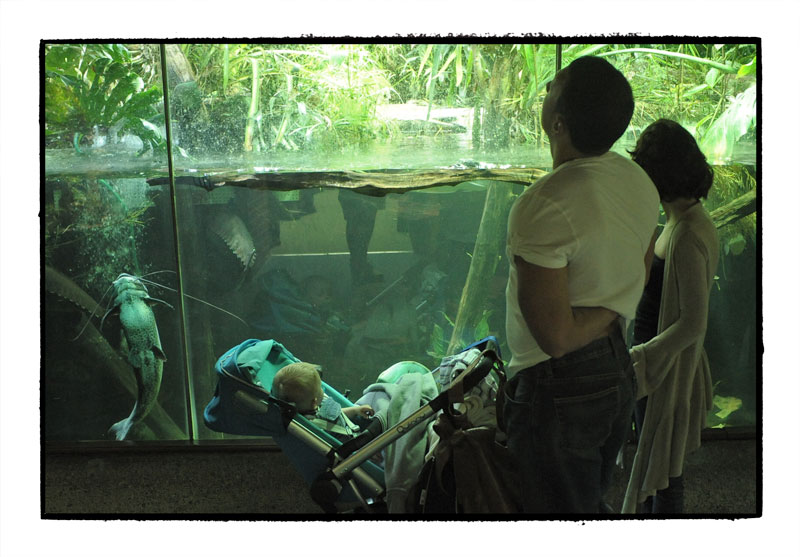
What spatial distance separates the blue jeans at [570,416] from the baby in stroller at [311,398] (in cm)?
71

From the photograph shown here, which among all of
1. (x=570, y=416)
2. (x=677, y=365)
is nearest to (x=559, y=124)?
(x=570, y=416)

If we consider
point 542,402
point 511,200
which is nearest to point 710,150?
point 511,200

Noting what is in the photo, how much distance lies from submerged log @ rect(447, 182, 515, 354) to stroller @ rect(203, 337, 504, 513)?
8 cm

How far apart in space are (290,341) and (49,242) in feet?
2.74

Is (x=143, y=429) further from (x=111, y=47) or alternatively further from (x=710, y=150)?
(x=710, y=150)

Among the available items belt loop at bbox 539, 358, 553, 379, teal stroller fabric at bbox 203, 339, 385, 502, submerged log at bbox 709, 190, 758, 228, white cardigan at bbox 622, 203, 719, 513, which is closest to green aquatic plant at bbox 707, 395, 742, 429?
white cardigan at bbox 622, 203, 719, 513

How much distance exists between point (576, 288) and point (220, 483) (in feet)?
4.76

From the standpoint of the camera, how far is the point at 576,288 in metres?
1.67

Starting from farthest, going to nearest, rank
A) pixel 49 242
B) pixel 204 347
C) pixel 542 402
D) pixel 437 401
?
pixel 204 347
pixel 49 242
pixel 437 401
pixel 542 402

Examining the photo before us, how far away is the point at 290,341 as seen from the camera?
241 centimetres

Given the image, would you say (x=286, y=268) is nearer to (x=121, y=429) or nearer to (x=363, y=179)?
(x=363, y=179)

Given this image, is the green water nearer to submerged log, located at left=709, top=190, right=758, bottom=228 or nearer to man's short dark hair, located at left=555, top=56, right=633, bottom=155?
submerged log, located at left=709, top=190, right=758, bottom=228

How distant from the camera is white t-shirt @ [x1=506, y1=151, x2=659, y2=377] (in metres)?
1.62

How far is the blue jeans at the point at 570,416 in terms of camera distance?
1.71 m
